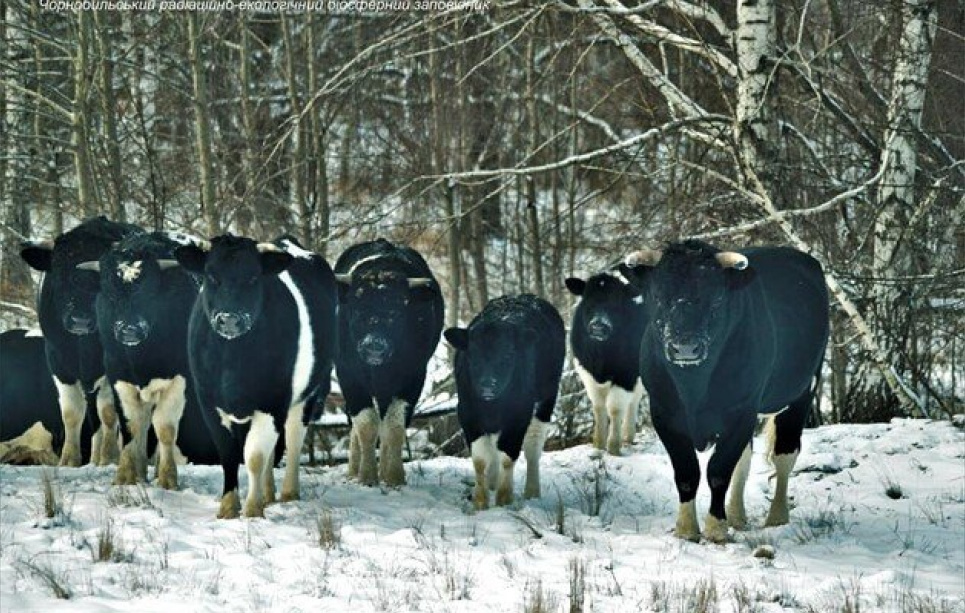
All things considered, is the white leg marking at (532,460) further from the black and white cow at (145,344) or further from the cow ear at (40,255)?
the cow ear at (40,255)

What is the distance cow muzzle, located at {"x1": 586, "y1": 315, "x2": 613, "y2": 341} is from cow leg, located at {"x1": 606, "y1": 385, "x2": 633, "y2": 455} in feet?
1.78

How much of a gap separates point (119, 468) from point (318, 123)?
12.9 meters

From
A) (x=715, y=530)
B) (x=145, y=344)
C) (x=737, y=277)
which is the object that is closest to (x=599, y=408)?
(x=715, y=530)

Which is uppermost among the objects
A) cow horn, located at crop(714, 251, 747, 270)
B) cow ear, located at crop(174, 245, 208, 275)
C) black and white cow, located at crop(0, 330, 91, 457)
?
cow ear, located at crop(174, 245, 208, 275)

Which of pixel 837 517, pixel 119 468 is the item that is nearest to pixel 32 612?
pixel 119 468

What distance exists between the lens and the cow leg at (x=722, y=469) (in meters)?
9.75

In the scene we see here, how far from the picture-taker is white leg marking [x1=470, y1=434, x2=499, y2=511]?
431 inches

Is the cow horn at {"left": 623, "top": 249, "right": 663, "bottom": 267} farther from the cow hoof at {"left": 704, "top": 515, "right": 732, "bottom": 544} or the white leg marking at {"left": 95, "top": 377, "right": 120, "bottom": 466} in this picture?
the white leg marking at {"left": 95, "top": 377, "right": 120, "bottom": 466}

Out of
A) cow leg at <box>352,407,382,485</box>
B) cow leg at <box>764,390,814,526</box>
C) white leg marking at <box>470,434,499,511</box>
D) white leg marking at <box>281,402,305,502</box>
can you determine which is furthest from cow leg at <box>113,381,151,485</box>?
cow leg at <box>764,390,814,526</box>

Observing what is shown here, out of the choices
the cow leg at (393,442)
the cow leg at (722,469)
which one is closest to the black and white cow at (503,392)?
the cow leg at (393,442)

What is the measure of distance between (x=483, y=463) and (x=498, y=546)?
180 cm

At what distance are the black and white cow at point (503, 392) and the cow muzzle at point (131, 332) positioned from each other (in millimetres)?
2230

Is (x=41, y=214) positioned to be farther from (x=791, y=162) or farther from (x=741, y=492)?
(x=741, y=492)

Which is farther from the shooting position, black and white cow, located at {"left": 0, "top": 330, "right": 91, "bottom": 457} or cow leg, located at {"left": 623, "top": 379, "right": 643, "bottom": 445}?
black and white cow, located at {"left": 0, "top": 330, "right": 91, "bottom": 457}
